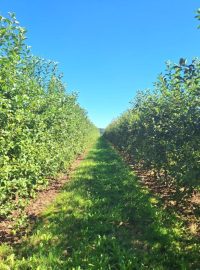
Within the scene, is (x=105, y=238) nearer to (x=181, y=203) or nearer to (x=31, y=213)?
(x=31, y=213)

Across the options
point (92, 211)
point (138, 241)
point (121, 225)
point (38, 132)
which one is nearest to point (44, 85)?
point (38, 132)

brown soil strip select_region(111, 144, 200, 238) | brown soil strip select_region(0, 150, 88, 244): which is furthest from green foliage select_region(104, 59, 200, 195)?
brown soil strip select_region(0, 150, 88, 244)

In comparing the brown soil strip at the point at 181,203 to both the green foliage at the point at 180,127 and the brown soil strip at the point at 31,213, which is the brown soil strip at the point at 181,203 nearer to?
the green foliage at the point at 180,127

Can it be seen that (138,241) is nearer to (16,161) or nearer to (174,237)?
(174,237)

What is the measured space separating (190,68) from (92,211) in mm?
5911

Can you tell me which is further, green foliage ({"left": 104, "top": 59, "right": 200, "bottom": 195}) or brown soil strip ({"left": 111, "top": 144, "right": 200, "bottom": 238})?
brown soil strip ({"left": 111, "top": 144, "right": 200, "bottom": 238})

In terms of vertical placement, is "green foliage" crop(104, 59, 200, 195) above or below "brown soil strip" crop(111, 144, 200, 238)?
above

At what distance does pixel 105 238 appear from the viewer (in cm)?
794

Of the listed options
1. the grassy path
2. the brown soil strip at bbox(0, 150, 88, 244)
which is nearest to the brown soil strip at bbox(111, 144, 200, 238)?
the grassy path

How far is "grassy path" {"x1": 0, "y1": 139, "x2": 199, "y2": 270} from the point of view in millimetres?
6746

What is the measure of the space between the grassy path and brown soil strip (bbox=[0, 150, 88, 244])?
14.6 inches

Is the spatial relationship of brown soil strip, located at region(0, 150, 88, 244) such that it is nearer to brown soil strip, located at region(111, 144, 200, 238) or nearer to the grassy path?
the grassy path

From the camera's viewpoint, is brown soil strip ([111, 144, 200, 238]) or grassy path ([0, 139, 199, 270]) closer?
grassy path ([0, 139, 199, 270])

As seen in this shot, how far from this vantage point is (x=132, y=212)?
33.7ft
